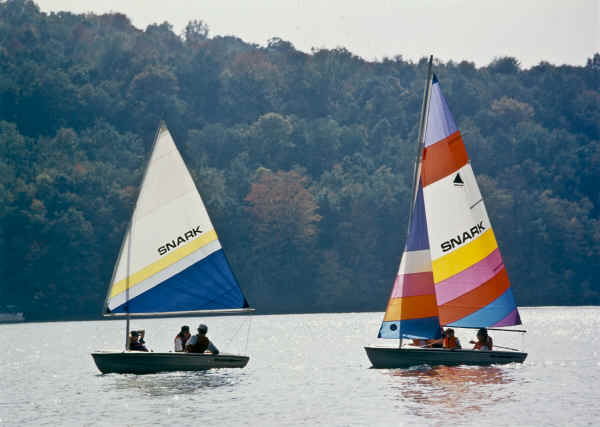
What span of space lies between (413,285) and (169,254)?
907 centimetres

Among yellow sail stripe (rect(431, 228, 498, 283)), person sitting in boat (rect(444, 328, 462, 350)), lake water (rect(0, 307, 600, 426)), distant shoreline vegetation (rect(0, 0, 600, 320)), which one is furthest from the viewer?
distant shoreline vegetation (rect(0, 0, 600, 320))

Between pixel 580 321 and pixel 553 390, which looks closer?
pixel 553 390

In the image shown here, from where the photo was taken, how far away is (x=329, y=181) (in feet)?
540

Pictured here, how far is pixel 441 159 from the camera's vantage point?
1801 inches

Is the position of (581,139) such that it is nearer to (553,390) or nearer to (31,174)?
(31,174)

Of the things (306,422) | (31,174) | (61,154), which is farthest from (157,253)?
(61,154)

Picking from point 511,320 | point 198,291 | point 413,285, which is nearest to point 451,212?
point 413,285

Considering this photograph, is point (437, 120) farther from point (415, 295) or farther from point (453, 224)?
point (415, 295)

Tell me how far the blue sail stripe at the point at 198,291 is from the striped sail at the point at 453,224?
296 inches

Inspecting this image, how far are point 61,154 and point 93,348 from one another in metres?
75.2

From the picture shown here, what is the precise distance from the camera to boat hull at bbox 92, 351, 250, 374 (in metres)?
43.8

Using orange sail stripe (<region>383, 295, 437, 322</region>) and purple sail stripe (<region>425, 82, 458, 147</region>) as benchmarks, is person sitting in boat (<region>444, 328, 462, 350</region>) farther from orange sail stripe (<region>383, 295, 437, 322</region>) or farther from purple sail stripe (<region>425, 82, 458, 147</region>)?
purple sail stripe (<region>425, 82, 458, 147</region>)

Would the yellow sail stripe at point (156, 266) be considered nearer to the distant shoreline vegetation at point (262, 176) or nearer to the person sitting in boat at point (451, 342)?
the person sitting in boat at point (451, 342)

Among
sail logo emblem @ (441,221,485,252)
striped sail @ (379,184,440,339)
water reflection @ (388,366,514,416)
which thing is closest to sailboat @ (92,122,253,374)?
striped sail @ (379,184,440,339)
